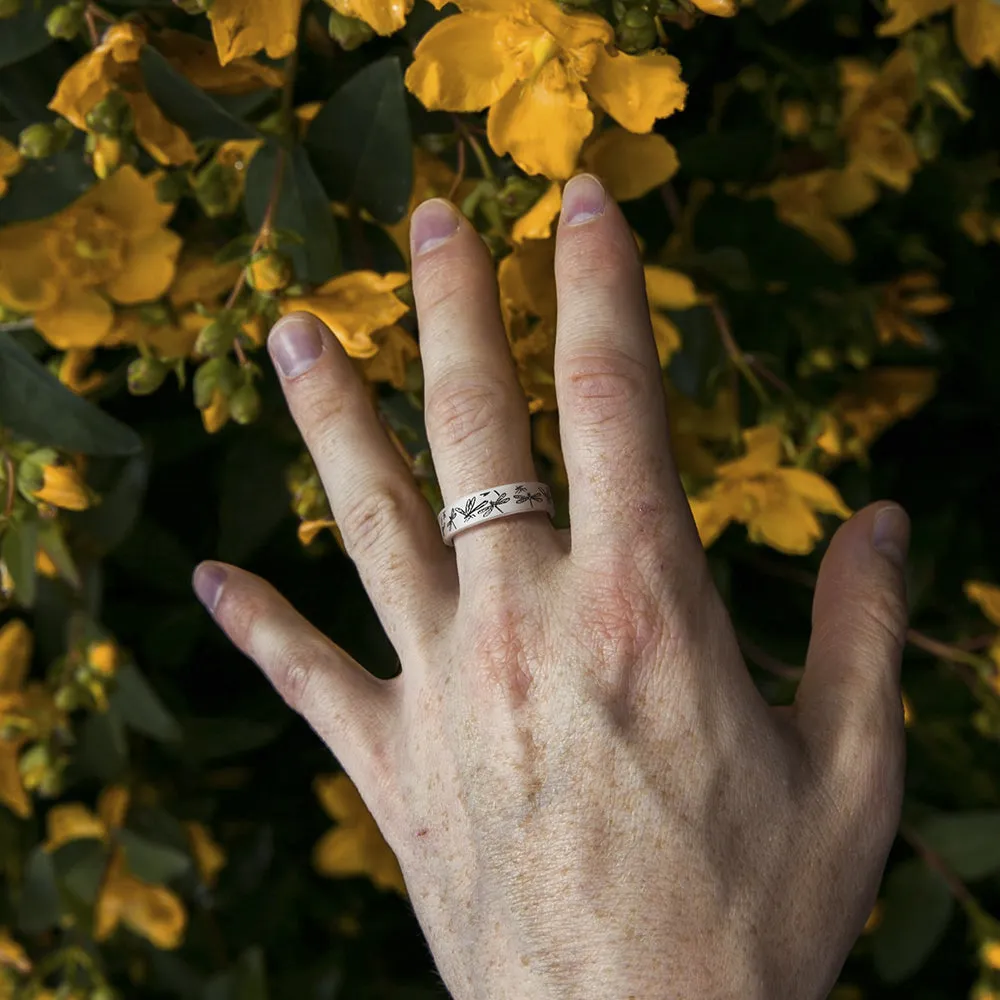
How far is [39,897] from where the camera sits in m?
1.39

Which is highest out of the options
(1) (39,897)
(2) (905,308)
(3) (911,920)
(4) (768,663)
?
(2) (905,308)

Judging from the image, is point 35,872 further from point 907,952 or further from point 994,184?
point 994,184

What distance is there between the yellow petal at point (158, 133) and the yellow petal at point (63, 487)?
0.29 meters

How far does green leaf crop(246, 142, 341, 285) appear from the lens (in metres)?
0.97

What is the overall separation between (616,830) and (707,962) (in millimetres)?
114

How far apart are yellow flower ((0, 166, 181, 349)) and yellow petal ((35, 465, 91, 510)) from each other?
117 mm

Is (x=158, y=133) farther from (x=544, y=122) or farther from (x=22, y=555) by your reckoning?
(x=22, y=555)

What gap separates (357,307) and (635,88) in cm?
29

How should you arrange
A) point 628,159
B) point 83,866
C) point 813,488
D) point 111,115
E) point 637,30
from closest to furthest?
point 637,30
point 111,115
point 628,159
point 813,488
point 83,866

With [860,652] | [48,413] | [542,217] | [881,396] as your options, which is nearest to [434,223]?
[542,217]

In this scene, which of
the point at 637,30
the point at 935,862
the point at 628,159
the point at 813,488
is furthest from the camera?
the point at 935,862

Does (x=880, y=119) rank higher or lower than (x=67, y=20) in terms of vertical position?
lower

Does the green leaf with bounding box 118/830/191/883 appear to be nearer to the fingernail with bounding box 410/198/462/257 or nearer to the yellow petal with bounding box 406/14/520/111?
the fingernail with bounding box 410/198/462/257

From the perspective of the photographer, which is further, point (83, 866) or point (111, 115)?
point (83, 866)
